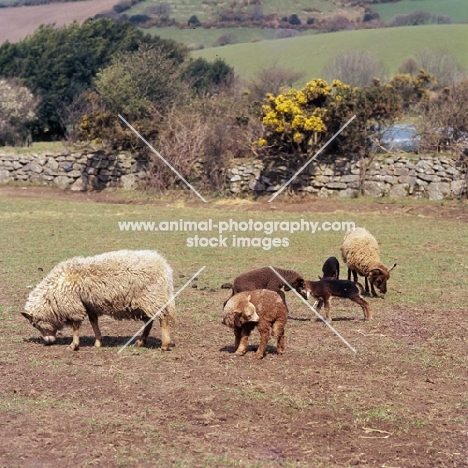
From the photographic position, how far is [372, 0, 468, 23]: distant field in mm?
78500

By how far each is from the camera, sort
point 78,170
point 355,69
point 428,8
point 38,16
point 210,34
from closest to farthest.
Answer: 1. point 78,170
2. point 355,69
3. point 38,16
4. point 428,8
5. point 210,34

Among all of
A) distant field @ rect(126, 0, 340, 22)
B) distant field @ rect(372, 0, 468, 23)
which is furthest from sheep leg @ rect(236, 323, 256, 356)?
distant field @ rect(126, 0, 340, 22)

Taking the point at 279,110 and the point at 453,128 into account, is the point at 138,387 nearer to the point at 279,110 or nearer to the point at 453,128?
the point at 279,110

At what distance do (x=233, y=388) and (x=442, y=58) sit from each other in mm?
49765

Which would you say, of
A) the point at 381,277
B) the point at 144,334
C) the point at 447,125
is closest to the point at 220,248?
the point at 381,277

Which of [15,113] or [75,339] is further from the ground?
[15,113]

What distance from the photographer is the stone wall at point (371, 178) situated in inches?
1000

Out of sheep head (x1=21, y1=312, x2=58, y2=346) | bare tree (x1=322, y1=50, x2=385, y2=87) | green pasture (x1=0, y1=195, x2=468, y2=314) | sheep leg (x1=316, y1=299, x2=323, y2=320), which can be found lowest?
green pasture (x1=0, y1=195, x2=468, y2=314)

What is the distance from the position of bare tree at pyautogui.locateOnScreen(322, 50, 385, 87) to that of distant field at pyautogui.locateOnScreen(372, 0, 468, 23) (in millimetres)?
27721

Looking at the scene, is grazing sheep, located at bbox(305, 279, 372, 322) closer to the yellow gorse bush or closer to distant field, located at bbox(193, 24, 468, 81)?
the yellow gorse bush

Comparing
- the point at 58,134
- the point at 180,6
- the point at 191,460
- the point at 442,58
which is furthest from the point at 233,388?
the point at 180,6

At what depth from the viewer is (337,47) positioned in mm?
68125

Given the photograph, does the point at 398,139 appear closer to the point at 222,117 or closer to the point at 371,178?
the point at 371,178

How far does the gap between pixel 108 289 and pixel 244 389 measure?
2273 millimetres
